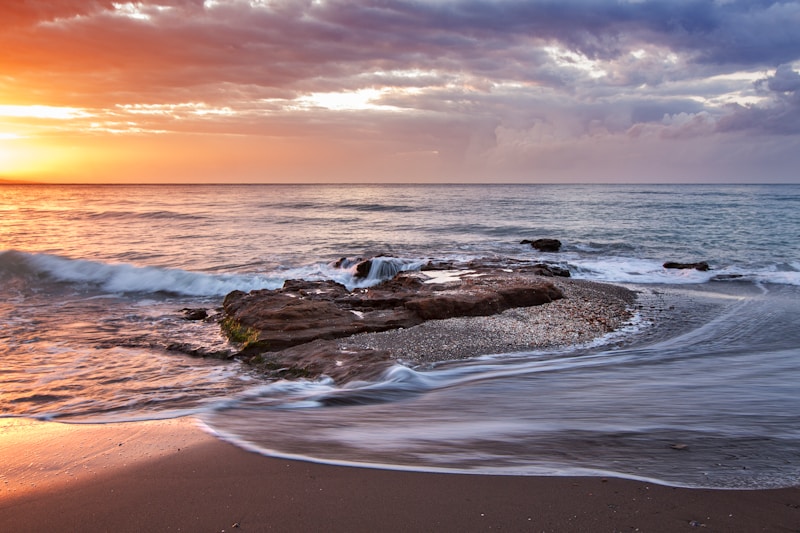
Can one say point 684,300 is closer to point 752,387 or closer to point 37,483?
point 752,387

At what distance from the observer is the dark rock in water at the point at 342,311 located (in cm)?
770

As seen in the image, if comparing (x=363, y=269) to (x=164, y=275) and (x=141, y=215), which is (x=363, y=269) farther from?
(x=141, y=215)

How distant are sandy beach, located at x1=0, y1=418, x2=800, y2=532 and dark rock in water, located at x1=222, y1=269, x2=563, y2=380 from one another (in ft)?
10.4

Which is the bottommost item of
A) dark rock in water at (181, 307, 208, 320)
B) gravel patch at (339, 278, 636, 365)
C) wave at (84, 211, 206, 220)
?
dark rock in water at (181, 307, 208, 320)

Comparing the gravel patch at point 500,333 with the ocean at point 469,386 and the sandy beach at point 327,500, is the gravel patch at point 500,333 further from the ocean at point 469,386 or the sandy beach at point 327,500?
the sandy beach at point 327,500

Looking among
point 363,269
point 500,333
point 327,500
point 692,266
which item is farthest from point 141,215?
point 327,500

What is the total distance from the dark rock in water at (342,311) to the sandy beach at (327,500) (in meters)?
3.16

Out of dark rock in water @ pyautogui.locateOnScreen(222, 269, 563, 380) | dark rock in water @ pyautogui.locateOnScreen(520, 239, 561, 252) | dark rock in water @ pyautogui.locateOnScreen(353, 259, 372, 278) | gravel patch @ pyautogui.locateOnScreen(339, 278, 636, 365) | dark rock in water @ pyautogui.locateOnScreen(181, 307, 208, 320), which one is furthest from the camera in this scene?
dark rock in water @ pyautogui.locateOnScreen(520, 239, 561, 252)

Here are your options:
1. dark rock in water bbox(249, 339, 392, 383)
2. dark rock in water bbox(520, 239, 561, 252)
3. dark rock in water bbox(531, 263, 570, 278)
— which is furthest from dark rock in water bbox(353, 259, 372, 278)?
dark rock in water bbox(520, 239, 561, 252)

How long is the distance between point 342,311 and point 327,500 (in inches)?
263

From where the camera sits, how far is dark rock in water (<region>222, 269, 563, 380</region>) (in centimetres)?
770

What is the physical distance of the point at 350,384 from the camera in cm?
642

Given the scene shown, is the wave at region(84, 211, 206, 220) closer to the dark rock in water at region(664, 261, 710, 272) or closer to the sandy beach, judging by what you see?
the dark rock in water at region(664, 261, 710, 272)

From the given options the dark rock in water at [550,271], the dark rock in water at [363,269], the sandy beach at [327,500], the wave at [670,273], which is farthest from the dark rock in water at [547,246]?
the sandy beach at [327,500]
